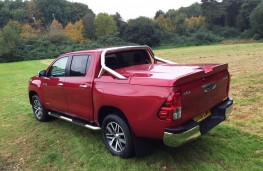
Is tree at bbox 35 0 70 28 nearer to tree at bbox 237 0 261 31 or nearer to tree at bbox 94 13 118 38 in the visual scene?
tree at bbox 94 13 118 38

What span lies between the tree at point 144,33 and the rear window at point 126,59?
64.8 meters

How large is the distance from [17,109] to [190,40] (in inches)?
2615

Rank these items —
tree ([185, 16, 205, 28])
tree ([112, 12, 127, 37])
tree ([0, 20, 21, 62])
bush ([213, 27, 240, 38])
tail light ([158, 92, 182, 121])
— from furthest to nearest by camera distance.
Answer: tree ([185, 16, 205, 28]), tree ([112, 12, 127, 37]), bush ([213, 27, 240, 38]), tree ([0, 20, 21, 62]), tail light ([158, 92, 182, 121])

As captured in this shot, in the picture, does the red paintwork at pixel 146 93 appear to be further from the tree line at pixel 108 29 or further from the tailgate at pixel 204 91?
the tree line at pixel 108 29

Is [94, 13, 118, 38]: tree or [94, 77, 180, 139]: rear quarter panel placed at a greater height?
[94, 13, 118, 38]: tree

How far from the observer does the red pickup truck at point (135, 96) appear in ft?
12.6

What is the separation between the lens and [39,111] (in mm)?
7449

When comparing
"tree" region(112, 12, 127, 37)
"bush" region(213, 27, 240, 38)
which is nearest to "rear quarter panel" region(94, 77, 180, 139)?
"tree" region(112, 12, 127, 37)

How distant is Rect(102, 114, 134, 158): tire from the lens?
446 centimetres

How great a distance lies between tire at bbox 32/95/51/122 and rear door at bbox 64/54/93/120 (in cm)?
154

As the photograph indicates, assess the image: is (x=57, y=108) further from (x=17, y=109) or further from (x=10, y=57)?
(x=10, y=57)

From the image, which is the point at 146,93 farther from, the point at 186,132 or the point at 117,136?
the point at 117,136

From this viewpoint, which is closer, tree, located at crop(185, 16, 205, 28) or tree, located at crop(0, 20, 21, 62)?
tree, located at crop(0, 20, 21, 62)

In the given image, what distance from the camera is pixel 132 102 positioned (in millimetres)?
4160
